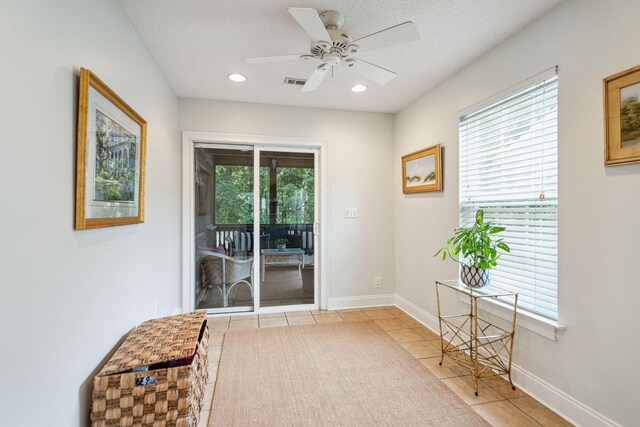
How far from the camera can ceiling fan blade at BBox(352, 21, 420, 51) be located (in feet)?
5.49

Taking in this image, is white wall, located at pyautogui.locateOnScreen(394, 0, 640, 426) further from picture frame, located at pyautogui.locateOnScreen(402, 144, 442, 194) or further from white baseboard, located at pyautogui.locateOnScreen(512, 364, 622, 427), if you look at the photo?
picture frame, located at pyautogui.locateOnScreen(402, 144, 442, 194)

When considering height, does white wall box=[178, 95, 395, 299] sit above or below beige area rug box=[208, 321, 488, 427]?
above

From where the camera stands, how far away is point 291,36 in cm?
222

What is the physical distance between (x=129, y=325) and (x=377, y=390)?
1687 mm

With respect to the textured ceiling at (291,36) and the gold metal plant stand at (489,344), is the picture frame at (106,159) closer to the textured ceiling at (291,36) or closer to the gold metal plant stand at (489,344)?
the textured ceiling at (291,36)

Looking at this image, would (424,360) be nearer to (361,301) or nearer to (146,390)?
(361,301)

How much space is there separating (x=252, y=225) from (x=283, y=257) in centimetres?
56

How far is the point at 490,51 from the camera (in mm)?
2410

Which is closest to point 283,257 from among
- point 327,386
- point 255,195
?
point 255,195

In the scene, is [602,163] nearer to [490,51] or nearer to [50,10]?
[490,51]

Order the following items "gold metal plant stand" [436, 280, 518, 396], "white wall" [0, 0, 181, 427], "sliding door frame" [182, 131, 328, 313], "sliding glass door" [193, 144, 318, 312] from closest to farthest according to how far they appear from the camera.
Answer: "white wall" [0, 0, 181, 427] < "gold metal plant stand" [436, 280, 518, 396] < "sliding door frame" [182, 131, 328, 313] < "sliding glass door" [193, 144, 318, 312]

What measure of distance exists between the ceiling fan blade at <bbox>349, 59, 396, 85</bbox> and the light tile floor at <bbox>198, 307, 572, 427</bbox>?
226cm

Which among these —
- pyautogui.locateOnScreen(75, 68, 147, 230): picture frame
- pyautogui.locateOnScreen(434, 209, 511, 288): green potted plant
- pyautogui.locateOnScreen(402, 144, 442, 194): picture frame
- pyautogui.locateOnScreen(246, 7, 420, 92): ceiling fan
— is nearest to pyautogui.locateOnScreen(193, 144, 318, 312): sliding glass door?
pyautogui.locateOnScreen(402, 144, 442, 194): picture frame

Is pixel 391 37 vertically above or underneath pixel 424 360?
above
